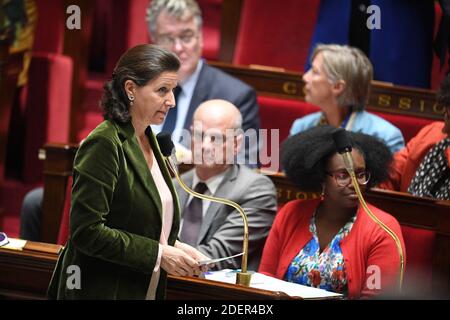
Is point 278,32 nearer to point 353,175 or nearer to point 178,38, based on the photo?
point 178,38

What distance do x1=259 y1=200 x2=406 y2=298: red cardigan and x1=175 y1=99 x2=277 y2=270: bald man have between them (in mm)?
61

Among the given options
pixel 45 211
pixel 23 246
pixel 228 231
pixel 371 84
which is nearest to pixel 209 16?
pixel 371 84

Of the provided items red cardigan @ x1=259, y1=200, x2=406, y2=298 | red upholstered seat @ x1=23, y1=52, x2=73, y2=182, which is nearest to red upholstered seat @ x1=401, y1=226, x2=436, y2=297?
red cardigan @ x1=259, y1=200, x2=406, y2=298

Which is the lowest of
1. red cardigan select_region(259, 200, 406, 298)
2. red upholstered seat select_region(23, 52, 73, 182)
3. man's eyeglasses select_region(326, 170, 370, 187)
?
red cardigan select_region(259, 200, 406, 298)

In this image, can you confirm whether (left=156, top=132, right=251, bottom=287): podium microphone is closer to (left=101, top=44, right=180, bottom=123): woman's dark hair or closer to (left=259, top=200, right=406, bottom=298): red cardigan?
(left=101, top=44, right=180, bottom=123): woman's dark hair

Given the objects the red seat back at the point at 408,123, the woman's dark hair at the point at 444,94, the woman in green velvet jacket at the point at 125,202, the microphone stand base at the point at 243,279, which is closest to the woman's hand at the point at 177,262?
the woman in green velvet jacket at the point at 125,202

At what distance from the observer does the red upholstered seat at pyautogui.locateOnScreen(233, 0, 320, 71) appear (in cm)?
241

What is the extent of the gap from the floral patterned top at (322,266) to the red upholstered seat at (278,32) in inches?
34.2

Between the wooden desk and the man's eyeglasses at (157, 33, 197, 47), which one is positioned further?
the man's eyeglasses at (157, 33, 197, 47)

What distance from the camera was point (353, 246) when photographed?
1578 millimetres

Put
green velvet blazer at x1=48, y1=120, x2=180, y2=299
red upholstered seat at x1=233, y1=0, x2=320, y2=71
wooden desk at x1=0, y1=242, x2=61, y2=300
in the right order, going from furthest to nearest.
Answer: red upholstered seat at x1=233, y1=0, x2=320, y2=71 → wooden desk at x1=0, y1=242, x2=61, y2=300 → green velvet blazer at x1=48, y1=120, x2=180, y2=299

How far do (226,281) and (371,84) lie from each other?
877mm

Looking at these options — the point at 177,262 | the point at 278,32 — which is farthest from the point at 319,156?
the point at 278,32

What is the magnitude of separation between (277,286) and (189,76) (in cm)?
82
